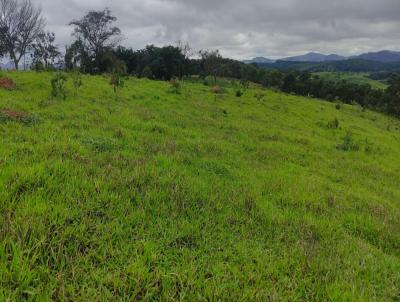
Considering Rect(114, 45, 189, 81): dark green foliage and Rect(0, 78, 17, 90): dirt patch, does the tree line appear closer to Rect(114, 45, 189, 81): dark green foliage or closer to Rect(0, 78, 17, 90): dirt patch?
Rect(114, 45, 189, 81): dark green foliage

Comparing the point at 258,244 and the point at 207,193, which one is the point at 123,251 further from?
the point at 207,193

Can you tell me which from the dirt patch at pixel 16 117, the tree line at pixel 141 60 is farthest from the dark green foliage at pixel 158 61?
the dirt patch at pixel 16 117

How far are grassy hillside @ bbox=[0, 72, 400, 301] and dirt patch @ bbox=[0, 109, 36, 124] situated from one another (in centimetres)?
3

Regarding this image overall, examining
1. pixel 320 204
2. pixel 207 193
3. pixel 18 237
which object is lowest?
pixel 320 204

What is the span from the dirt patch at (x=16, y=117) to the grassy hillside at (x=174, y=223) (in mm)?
28

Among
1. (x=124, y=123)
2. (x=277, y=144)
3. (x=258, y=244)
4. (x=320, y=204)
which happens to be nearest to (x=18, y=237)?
(x=258, y=244)

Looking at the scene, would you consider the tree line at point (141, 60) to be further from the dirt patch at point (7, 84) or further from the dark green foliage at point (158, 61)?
the dirt patch at point (7, 84)

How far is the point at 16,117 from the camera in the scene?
8609 mm

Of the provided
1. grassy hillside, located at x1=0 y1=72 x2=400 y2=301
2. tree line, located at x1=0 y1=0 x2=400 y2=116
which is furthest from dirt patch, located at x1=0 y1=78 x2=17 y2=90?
tree line, located at x1=0 y1=0 x2=400 y2=116

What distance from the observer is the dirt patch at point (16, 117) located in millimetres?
8352

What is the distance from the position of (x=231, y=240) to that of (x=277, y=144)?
28.8ft

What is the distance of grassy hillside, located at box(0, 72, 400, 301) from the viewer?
10.4 feet

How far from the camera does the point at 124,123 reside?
10.6 m

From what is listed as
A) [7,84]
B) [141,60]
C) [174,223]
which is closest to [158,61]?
[141,60]
